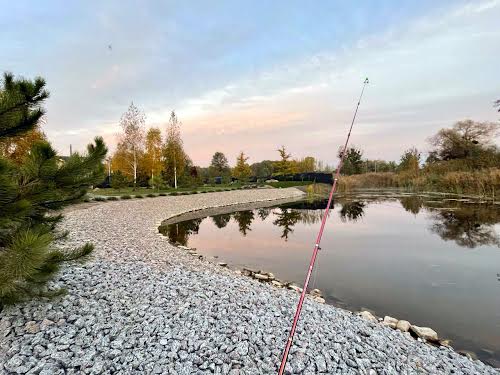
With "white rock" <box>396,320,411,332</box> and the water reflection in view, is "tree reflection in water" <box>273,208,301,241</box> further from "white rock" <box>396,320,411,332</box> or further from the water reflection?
"white rock" <box>396,320,411,332</box>

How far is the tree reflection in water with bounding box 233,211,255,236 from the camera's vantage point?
39.3 feet

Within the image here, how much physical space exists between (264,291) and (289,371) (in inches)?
80.1

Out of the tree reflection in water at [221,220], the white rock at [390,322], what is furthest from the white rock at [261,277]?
the tree reflection in water at [221,220]

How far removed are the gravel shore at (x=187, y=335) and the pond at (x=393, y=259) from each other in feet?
4.03

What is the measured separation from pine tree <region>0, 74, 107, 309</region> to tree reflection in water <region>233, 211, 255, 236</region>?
8.43 meters

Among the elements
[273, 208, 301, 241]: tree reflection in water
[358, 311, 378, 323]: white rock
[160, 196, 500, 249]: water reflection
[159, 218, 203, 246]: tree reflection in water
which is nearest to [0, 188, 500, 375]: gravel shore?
[358, 311, 378, 323]: white rock

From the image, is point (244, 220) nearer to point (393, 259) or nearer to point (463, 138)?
point (393, 259)

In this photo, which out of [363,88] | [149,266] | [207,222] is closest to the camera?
[363,88]

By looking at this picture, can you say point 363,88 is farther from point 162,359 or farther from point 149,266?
point 149,266

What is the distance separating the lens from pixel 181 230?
11328mm

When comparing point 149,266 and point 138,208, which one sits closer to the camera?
point 149,266

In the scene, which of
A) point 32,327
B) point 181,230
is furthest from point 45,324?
point 181,230

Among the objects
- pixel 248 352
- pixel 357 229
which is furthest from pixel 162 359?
pixel 357 229

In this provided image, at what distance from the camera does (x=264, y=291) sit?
467 centimetres
